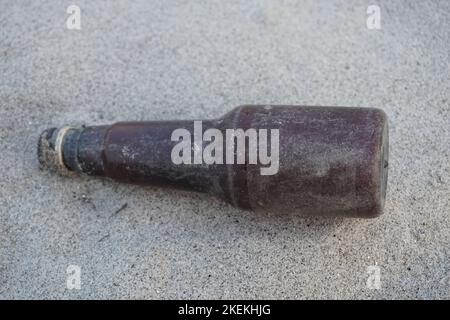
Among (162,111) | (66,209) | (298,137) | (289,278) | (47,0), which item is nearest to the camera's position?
(298,137)

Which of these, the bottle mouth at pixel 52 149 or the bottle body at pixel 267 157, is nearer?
the bottle body at pixel 267 157

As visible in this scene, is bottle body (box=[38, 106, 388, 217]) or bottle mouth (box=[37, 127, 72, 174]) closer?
bottle body (box=[38, 106, 388, 217])

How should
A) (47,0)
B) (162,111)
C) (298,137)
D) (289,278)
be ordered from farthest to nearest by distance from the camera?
1. (47,0)
2. (162,111)
3. (289,278)
4. (298,137)

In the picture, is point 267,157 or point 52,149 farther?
point 52,149

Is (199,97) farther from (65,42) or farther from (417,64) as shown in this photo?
(417,64)

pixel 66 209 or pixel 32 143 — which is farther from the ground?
pixel 32 143

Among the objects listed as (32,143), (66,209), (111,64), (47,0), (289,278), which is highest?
(47,0)

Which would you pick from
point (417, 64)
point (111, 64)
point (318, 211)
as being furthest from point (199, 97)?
point (417, 64)

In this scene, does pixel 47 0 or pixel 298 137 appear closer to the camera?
pixel 298 137
